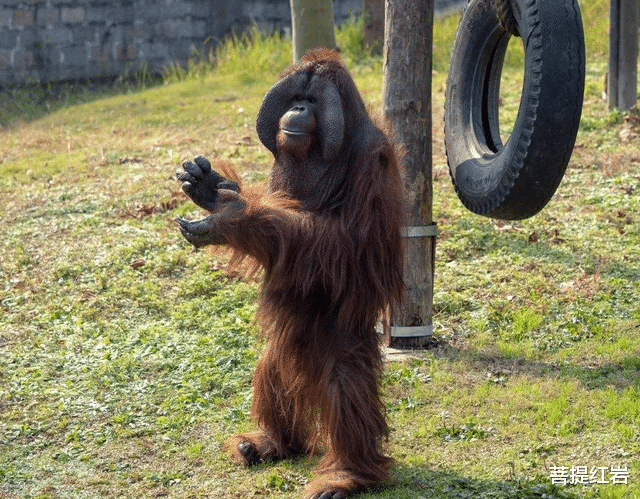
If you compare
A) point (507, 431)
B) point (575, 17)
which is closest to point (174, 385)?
point (507, 431)

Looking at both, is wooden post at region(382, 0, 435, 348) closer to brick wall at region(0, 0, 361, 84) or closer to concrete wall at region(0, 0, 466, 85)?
concrete wall at region(0, 0, 466, 85)

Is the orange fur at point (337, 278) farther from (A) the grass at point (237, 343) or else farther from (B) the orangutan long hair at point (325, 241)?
(A) the grass at point (237, 343)

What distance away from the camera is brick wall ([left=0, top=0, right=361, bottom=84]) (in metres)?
10.7

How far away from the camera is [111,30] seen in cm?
1112

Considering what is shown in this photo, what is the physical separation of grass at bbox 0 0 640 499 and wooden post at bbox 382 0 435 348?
0.73 feet

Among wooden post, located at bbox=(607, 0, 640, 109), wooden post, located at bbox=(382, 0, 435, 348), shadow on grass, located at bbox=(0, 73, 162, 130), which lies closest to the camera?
wooden post, located at bbox=(382, 0, 435, 348)

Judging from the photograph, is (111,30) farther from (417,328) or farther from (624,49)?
(417,328)

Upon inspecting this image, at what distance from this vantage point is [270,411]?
3721mm

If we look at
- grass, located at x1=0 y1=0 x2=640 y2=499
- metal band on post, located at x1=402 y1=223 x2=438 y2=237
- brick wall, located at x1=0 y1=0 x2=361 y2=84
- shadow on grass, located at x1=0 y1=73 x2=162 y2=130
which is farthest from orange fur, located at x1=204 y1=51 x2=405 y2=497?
brick wall, located at x1=0 y1=0 x2=361 y2=84

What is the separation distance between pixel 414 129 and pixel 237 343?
4.33 ft

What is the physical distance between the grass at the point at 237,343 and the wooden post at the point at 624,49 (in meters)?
0.22

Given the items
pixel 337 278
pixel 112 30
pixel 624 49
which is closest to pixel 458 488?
pixel 337 278

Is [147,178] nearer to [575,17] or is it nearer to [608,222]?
[608,222]

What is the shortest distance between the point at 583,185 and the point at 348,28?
4637 mm
